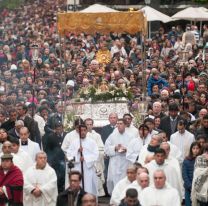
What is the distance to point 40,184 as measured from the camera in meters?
24.8

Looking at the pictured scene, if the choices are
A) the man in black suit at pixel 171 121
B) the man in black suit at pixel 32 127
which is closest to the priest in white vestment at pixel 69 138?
the man in black suit at pixel 32 127

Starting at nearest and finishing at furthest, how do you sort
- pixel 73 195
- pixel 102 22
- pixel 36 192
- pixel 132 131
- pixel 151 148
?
pixel 73 195
pixel 36 192
pixel 151 148
pixel 132 131
pixel 102 22

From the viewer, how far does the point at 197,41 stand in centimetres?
4891

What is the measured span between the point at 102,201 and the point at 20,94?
7631 millimetres

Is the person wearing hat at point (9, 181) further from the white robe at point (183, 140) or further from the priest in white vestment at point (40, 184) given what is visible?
the white robe at point (183, 140)

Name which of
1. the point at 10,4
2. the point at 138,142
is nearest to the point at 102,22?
the point at 138,142

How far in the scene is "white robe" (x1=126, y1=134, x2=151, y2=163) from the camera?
27766 millimetres

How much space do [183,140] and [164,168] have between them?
309cm

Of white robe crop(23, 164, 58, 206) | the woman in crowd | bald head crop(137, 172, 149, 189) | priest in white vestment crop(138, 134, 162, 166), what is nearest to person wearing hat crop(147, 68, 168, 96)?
priest in white vestment crop(138, 134, 162, 166)

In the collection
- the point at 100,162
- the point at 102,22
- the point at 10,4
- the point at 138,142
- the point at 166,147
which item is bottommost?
the point at 10,4

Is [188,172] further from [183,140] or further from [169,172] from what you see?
[183,140]

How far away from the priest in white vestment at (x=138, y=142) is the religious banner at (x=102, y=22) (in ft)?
18.4

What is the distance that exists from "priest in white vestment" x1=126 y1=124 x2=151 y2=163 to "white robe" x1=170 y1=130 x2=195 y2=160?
0.46 m

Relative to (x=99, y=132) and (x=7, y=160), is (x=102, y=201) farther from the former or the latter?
(x=7, y=160)
